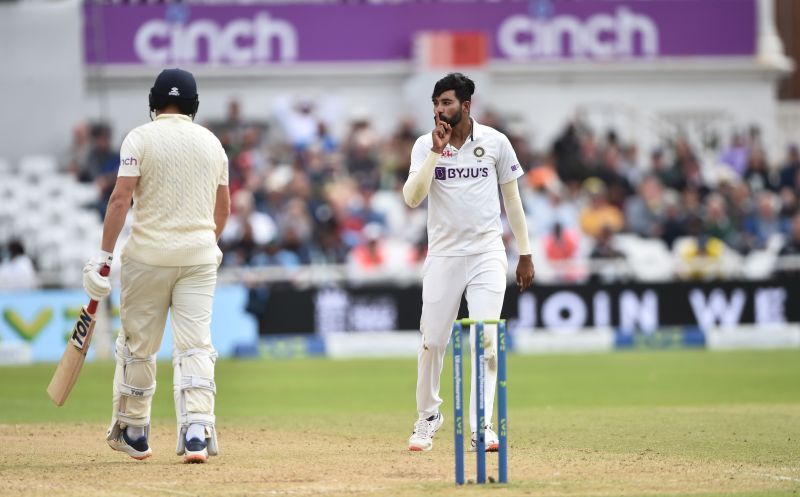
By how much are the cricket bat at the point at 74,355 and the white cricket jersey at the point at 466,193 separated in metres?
2.01

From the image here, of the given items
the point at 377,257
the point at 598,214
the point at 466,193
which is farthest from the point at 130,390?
the point at 598,214

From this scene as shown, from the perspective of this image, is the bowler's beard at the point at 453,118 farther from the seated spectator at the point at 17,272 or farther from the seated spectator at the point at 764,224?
the seated spectator at the point at 764,224

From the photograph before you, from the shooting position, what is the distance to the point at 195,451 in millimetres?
8367

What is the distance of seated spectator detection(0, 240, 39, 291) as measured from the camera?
19.4 m

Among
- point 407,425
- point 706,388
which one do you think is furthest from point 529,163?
point 407,425

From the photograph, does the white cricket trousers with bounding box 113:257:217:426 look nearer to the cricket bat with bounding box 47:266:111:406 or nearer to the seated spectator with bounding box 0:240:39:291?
the cricket bat with bounding box 47:266:111:406

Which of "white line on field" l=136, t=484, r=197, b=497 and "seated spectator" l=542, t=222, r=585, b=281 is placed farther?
"seated spectator" l=542, t=222, r=585, b=281

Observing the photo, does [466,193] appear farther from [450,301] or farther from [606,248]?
[606,248]

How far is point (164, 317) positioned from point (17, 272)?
11.5 metres

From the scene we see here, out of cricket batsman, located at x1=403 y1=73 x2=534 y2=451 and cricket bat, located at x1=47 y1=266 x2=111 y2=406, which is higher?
cricket batsman, located at x1=403 y1=73 x2=534 y2=451

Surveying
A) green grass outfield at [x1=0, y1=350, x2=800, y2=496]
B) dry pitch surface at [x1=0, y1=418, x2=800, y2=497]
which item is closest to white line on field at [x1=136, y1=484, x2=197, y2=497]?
dry pitch surface at [x1=0, y1=418, x2=800, y2=497]

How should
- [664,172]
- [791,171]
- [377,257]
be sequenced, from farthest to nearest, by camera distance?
[791,171] → [664,172] → [377,257]

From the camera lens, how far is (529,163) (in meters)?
23.5

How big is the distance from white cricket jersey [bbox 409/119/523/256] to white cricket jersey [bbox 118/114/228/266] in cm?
129
